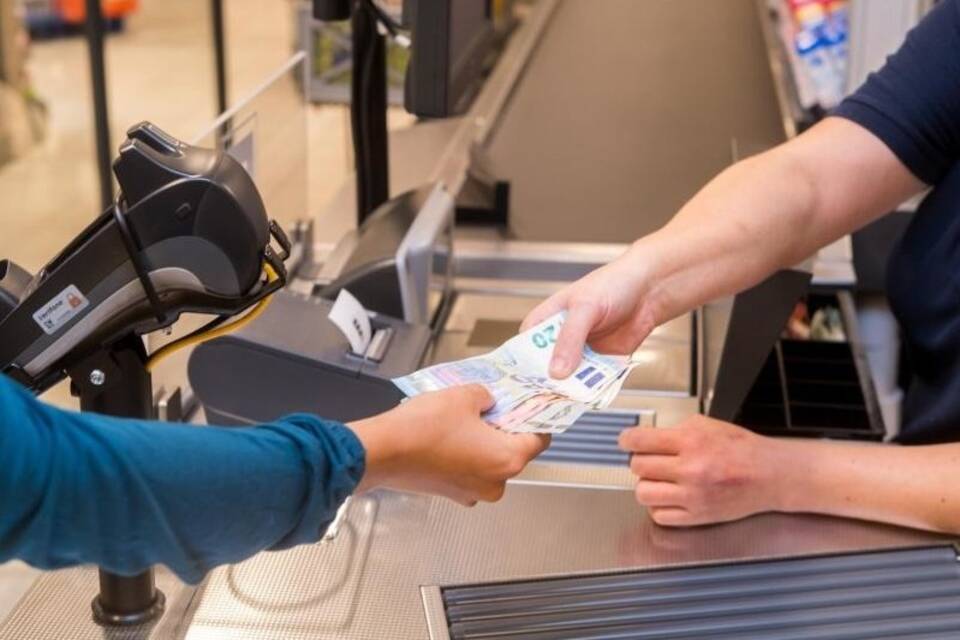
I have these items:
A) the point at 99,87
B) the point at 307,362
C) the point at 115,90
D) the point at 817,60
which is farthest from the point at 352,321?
the point at 115,90

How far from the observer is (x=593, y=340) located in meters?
1.63

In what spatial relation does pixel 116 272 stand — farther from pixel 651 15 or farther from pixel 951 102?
pixel 651 15

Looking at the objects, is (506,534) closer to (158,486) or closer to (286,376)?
(286,376)

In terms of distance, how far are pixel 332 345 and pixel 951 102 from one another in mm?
826

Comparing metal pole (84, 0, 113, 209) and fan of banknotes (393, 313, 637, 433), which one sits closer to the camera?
fan of banknotes (393, 313, 637, 433)

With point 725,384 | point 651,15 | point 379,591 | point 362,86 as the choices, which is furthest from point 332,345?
point 651,15

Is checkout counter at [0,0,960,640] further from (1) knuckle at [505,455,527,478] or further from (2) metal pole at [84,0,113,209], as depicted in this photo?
(2) metal pole at [84,0,113,209]

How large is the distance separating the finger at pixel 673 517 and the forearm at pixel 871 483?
10 centimetres

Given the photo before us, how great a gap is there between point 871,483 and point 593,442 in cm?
38

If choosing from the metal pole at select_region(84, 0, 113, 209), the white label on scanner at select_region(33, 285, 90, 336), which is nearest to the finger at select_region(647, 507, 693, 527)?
the white label on scanner at select_region(33, 285, 90, 336)

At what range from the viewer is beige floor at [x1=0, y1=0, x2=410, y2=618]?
16.8 feet

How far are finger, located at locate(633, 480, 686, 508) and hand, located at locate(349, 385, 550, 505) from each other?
0.61ft

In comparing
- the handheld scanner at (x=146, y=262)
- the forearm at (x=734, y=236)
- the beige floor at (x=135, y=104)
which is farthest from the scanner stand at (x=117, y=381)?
the beige floor at (x=135, y=104)

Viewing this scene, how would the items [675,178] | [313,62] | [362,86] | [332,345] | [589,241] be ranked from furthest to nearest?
1. [313,62]
2. [675,178]
3. [589,241]
4. [362,86]
5. [332,345]
